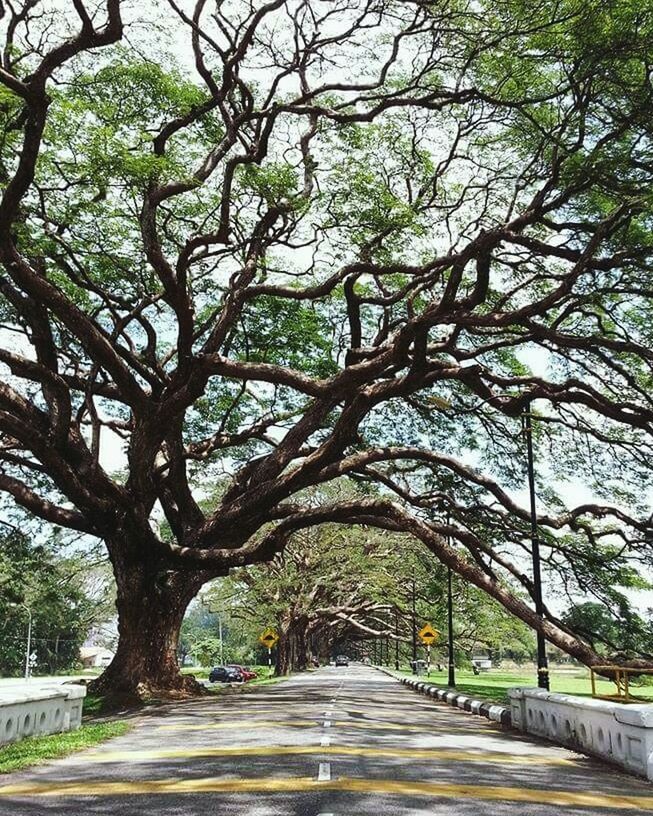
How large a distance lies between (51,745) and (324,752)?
3667mm

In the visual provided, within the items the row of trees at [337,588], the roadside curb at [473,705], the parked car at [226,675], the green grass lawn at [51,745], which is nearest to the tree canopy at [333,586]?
the row of trees at [337,588]

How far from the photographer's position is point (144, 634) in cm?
1884

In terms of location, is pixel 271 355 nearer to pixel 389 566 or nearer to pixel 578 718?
pixel 578 718

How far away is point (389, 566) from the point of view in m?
49.6

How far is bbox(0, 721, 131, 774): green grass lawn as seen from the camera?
8.71 meters

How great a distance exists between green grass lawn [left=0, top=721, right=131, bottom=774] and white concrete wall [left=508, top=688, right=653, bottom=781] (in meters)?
6.63

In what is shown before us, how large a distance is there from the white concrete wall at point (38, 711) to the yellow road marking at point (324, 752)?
1.43 meters

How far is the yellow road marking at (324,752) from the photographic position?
902cm

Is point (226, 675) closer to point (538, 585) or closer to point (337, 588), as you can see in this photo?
point (337, 588)

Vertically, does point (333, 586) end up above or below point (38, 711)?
above

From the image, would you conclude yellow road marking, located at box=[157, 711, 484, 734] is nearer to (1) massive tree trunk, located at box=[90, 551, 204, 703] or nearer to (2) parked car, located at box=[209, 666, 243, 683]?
(1) massive tree trunk, located at box=[90, 551, 204, 703]

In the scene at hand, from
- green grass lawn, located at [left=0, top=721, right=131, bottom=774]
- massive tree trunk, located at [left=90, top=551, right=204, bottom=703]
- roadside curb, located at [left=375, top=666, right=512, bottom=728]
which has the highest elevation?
massive tree trunk, located at [left=90, top=551, right=204, bottom=703]

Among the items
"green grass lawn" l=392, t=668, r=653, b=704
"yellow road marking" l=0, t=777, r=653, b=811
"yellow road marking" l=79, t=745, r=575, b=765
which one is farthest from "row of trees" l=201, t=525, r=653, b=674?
"yellow road marking" l=0, t=777, r=653, b=811

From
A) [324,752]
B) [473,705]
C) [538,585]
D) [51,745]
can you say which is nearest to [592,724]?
[324,752]
